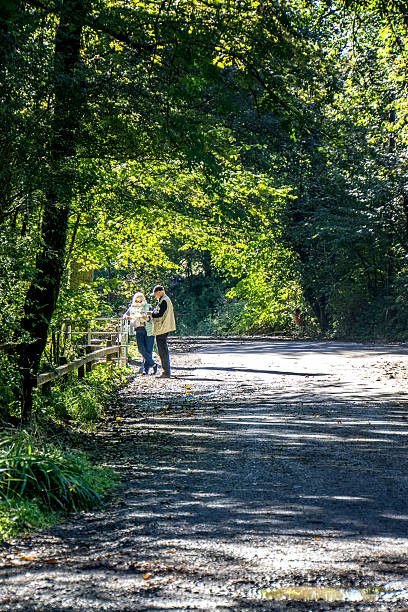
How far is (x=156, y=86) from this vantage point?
8.62 m

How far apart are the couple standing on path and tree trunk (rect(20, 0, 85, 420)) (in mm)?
7359

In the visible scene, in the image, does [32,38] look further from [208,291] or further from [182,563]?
[208,291]

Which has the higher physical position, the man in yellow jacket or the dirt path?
the man in yellow jacket

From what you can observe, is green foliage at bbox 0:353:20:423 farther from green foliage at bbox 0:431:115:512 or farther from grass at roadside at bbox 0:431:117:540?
green foliage at bbox 0:431:115:512

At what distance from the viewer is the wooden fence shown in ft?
30.6

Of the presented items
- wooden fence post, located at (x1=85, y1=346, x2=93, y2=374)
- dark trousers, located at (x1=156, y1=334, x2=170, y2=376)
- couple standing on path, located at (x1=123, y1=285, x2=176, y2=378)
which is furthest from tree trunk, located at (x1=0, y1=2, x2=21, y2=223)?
couple standing on path, located at (x1=123, y1=285, x2=176, y2=378)

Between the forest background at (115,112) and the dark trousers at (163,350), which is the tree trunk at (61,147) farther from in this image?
the dark trousers at (163,350)

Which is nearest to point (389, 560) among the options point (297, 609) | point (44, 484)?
point (297, 609)

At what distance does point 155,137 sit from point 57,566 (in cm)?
571

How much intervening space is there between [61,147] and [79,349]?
550cm

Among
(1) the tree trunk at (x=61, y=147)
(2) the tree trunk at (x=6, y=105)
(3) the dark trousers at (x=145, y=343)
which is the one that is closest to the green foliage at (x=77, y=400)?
(1) the tree trunk at (x=61, y=147)

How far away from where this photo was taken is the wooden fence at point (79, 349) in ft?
30.6

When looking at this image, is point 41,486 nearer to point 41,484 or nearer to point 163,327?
point 41,484

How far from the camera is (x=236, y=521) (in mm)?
5379
